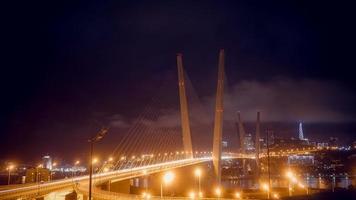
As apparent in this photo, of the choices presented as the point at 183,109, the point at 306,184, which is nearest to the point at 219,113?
the point at 183,109

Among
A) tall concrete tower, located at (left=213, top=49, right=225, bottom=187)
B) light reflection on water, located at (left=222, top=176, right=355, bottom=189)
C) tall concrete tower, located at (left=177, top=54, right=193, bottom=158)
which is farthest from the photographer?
light reflection on water, located at (left=222, top=176, right=355, bottom=189)

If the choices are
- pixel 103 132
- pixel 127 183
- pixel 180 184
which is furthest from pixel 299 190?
pixel 103 132

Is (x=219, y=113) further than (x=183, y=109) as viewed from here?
No

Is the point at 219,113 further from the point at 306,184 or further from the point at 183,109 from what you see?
the point at 306,184

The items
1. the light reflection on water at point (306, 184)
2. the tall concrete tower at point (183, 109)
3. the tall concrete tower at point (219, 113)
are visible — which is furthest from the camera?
the light reflection on water at point (306, 184)

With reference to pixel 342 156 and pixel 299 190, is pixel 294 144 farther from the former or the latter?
pixel 299 190

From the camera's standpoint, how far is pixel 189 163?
52.4 m

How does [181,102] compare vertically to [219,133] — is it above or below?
above

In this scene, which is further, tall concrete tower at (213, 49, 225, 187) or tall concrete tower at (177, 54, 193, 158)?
tall concrete tower at (177, 54, 193, 158)

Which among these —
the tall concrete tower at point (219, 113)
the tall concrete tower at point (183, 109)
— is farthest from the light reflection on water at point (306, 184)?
the tall concrete tower at point (219, 113)

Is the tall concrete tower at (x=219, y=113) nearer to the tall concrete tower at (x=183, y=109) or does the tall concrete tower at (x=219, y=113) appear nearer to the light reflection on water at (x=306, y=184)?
the tall concrete tower at (x=183, y=109)

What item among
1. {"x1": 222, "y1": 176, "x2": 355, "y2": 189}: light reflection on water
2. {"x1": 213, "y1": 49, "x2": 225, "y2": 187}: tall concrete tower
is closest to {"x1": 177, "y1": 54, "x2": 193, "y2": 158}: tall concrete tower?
{"x1": 213, "y1": 49, "x2": 225, "y2": 187}: tall concrete tower

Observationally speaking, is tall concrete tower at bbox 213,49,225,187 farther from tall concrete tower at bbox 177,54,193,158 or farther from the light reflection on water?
the light reflection on water

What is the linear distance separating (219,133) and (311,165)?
113795mm
